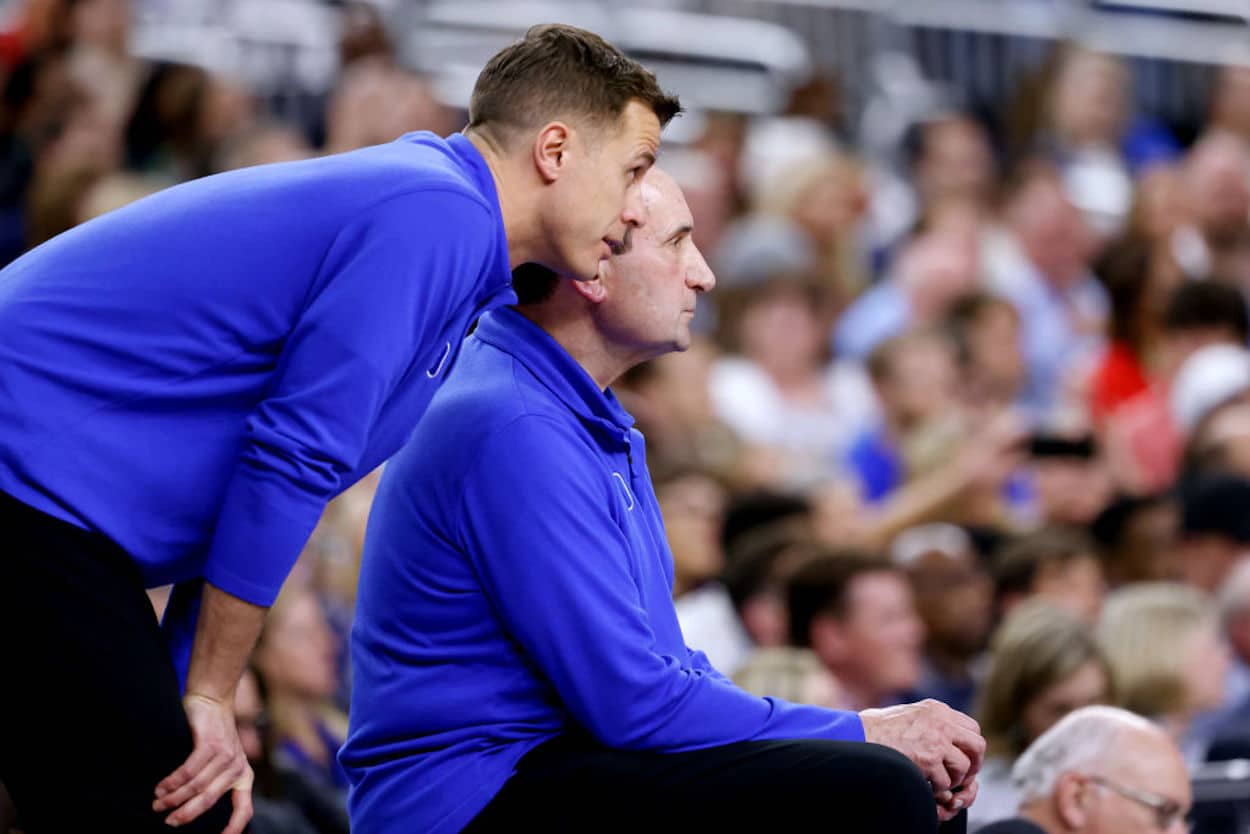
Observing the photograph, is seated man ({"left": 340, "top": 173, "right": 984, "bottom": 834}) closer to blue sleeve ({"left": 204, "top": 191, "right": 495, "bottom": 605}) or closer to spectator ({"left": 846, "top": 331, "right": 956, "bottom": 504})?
blue sleeve ({"left": 204, "top": 191, "right": 495, "bottom": 605})

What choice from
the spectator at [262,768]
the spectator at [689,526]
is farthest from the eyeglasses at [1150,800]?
the spectator at [689,526]

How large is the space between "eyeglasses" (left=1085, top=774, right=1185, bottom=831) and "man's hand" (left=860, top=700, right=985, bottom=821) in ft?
2.93

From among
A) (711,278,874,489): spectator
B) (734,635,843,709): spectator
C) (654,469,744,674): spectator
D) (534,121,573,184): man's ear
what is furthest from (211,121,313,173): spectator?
(534,121,573,184): man's ear

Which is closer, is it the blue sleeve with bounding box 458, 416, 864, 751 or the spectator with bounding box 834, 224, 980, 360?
the blue sleeve with bounding box 458, 416, 864, 751

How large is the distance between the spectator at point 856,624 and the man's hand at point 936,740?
2.35 m

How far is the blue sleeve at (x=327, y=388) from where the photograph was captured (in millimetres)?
2605

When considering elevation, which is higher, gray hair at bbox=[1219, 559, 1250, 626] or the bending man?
the bending man

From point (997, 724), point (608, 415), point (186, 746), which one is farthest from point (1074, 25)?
point (186, 746)

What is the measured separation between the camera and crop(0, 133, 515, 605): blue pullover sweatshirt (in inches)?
103

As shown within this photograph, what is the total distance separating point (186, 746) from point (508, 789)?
1.54 ft

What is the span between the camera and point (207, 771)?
2.67 m

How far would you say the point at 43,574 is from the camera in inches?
103

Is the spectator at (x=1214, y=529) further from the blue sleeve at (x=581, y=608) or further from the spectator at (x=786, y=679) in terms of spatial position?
the blue sleeve at (x=581, y=608)

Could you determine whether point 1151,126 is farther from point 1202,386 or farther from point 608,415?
point 608,415
